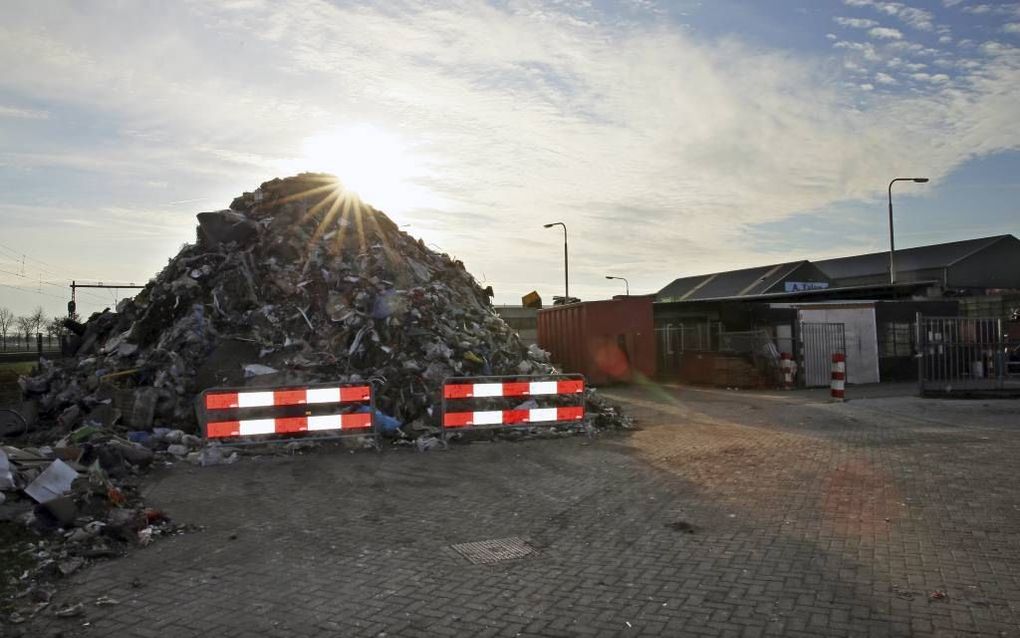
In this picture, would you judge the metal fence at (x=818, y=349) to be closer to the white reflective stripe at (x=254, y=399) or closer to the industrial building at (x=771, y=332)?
the industrial building at (x=771, y=332)

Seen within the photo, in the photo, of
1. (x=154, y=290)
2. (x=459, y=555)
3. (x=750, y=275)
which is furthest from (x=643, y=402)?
(x=750, y=275)

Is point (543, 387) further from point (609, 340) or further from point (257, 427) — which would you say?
point (609, 340)

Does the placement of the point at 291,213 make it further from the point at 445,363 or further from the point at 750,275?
the point at 750,275

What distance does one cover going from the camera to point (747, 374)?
22.4m

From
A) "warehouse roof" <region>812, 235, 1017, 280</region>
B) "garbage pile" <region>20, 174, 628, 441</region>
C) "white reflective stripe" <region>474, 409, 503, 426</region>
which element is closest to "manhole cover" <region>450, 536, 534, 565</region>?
"white reflective stripe" <region>474, 409, 503, 426</region>

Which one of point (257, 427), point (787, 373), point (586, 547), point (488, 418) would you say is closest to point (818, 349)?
point (787, 373)

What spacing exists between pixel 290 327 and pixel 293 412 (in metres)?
3.28

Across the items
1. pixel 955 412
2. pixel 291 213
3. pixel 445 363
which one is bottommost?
pixel 955 412

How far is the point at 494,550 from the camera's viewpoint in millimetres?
5738

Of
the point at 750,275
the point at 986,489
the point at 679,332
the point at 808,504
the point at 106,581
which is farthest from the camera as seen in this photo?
the point at 750,275

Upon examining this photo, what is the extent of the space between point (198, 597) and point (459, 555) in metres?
1.92

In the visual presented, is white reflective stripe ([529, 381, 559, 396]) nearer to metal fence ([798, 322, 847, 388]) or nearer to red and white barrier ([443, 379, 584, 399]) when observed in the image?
red and white barrier ([443, 379, 584, 399])

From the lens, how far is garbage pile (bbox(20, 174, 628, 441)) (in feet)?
39.7

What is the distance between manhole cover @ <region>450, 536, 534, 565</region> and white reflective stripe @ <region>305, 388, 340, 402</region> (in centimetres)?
490
